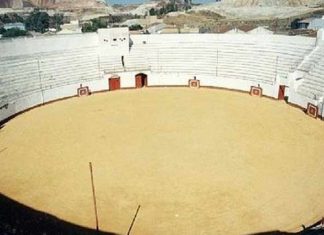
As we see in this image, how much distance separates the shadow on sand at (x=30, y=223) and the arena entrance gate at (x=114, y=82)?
23711 millimetres

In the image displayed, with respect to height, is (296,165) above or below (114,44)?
below

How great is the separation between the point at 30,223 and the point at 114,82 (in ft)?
85.7

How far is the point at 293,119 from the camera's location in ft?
96.7

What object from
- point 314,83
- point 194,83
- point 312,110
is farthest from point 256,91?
point 312,110

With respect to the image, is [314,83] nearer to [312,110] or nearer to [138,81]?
[312,110]

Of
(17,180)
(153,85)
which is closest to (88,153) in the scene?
(17,180)

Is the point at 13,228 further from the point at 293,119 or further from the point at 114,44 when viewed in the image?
the point at 114,44

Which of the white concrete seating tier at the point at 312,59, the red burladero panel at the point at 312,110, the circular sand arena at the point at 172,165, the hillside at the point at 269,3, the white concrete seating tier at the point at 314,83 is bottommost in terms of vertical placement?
the circular sand arena at the point at 172,165

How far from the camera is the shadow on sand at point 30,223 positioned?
14697mm

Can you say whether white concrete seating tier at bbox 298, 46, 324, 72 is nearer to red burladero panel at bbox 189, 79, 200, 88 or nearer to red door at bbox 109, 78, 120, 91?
red burladero panel at bbox 189, 79, 200, 88

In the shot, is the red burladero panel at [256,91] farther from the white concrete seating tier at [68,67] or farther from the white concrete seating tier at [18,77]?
the white concrete seating tier at [18,77]

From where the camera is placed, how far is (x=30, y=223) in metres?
15.6

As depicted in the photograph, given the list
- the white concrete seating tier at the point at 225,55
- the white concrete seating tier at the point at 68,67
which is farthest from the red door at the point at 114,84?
the white concrete seating tier at the point at 225,55

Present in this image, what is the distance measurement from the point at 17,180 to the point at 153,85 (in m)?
23.5
